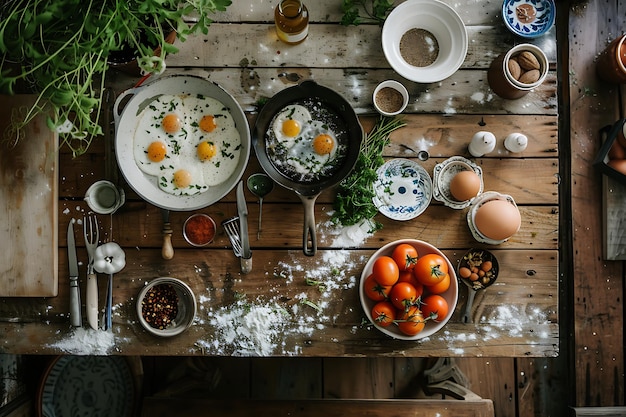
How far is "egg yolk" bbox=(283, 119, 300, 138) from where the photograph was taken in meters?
1.90

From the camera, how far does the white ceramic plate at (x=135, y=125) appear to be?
183 centimetres

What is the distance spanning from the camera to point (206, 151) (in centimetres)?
187

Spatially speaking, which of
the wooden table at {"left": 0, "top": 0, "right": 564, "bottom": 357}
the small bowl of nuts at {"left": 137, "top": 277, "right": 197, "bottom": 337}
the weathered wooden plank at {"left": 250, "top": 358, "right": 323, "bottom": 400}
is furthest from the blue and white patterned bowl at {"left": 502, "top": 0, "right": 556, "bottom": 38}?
the weathered wooden plank at {"left": 250, "top": 358, "right": 323, "bottom": 400}

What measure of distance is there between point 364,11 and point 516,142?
732 millimetres

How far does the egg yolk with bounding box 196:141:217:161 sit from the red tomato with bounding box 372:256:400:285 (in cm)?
69

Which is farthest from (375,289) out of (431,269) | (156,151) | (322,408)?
(156,151)

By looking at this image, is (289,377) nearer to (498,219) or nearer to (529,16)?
(498,219)

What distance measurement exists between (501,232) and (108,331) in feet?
4.68

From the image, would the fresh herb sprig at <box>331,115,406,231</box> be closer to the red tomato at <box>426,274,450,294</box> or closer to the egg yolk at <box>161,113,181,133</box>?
the red tomato at <box>426,274,450,294</box>

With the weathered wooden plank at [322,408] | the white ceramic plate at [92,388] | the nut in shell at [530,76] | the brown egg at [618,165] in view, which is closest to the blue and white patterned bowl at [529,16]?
the nut in shell at [530,76]

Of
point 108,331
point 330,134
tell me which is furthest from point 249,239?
point 108,331

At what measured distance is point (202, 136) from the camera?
1903 millimetres

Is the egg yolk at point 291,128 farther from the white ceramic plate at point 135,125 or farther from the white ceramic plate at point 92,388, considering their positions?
the white ceramic plate at point 92,388

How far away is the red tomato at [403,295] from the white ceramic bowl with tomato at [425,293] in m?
0.09
